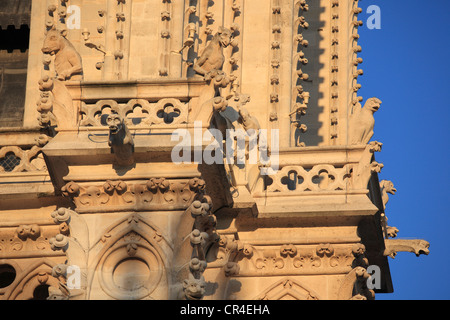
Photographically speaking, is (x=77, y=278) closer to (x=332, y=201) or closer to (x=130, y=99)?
(x=130, y=99)

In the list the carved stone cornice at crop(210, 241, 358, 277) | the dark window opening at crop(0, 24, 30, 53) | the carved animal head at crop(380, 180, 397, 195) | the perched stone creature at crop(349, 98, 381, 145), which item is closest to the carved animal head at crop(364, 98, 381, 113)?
the perched stone creature at crop(349, 98, 381, 145)

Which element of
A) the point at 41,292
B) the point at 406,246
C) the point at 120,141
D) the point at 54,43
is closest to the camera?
the point at 120,141

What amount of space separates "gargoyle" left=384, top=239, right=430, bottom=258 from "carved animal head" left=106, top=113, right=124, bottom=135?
5158mm

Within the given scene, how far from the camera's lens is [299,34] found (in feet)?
85.4

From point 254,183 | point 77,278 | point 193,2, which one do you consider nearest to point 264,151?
point 254,183

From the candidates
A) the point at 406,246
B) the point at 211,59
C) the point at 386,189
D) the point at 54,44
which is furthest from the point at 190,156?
the point at 386,189

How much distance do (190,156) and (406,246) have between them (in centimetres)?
434

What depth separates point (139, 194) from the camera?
832 inches

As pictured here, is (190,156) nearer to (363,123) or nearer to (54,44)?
(54,44)

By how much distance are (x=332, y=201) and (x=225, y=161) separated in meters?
1.47

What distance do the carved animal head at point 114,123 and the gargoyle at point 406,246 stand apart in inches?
203

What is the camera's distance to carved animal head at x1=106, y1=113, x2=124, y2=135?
20.7 metres

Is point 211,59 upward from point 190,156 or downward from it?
upward

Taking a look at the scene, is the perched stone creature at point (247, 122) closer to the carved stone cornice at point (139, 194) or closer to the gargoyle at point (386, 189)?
the gargoyle at point (386, 189)
